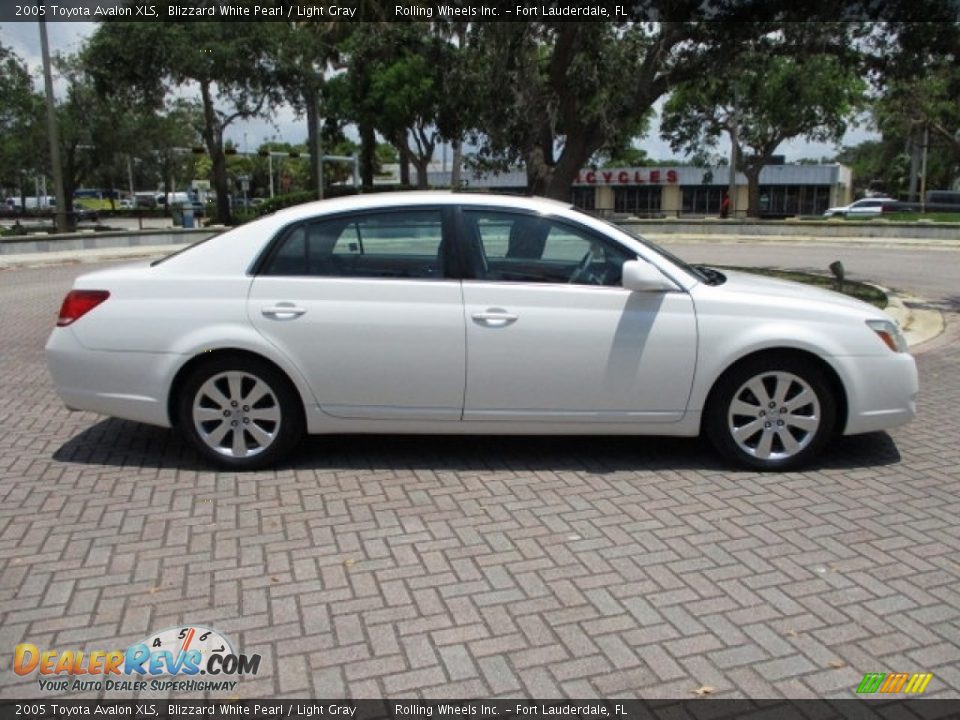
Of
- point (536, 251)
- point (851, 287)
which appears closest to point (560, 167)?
point (851, 287)

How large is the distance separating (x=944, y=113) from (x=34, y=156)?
43168mm

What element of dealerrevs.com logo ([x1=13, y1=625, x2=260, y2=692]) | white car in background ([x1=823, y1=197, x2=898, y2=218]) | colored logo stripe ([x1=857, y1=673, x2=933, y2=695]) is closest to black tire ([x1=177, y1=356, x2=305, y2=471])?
dealerrevs.com logo ([x1=13, y1=625, x2=260, y2=692])

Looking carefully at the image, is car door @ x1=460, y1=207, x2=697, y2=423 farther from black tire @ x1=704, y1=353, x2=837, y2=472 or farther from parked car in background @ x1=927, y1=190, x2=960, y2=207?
parked car in background @ x1=927, y1=190, x2=960, y2=207

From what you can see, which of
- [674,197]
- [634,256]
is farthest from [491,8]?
[674,197]

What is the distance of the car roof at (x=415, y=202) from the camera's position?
5051 mm

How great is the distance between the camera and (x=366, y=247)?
5039 mm

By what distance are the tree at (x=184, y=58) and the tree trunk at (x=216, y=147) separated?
0.97 feet

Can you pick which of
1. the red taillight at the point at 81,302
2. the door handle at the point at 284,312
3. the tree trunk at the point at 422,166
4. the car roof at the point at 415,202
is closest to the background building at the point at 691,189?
the tree trunk at the point at 422,166

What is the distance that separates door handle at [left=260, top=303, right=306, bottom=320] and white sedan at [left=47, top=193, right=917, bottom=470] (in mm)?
11

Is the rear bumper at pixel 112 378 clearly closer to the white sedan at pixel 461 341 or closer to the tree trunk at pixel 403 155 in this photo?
the white sedan at pixel 461 341

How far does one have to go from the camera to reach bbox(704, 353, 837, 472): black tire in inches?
193

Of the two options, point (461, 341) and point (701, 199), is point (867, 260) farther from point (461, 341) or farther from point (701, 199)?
point (701, 199)

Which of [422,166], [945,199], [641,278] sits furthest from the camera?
[945,199]

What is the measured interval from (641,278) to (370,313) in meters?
1.54
